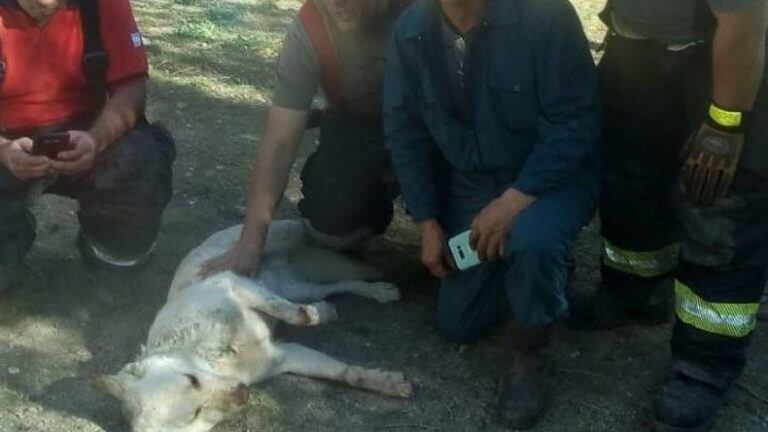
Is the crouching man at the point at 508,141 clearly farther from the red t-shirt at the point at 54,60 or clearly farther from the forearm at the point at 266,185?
the red t-shirt at the point at 54,60

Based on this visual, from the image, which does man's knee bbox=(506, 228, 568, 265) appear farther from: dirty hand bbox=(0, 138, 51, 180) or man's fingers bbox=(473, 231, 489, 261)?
dirty hand bbox=(0, 138, 51, 180)

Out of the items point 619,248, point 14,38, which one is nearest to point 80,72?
point 14,38

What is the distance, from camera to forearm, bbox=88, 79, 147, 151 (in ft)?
13.1

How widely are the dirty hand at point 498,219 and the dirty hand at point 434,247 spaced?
24 centimetres

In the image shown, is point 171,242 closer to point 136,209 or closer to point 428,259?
point 136,209

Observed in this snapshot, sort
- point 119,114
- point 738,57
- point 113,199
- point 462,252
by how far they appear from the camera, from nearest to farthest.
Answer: point 738,57
point 462,252
point 119,114
point 113,199

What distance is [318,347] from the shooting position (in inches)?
157

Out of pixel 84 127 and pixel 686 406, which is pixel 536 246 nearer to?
pixel 686 406

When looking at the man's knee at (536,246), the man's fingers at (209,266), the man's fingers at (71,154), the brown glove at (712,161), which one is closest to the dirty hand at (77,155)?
the man's fingers at (71,154)

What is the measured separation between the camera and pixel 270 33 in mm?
7309

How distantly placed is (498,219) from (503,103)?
1.27ft

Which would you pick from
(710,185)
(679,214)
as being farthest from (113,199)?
(710,185)

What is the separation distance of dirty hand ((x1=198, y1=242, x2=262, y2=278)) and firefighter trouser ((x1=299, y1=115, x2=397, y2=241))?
435 mm

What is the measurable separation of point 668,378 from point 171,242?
2.26 meters
